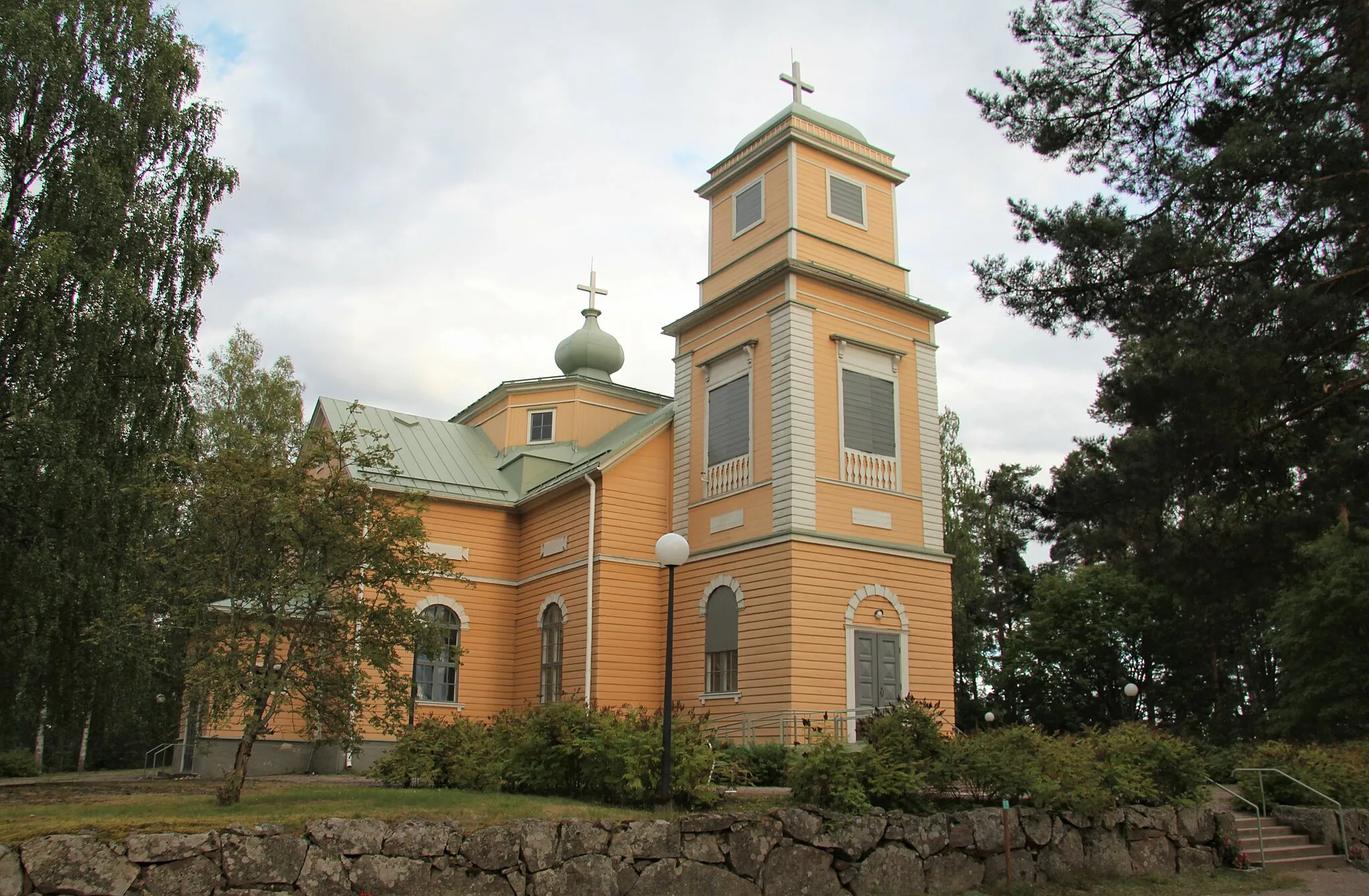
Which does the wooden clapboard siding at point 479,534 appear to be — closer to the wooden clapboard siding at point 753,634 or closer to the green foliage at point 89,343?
the wooden clapboard siding at point 753,634

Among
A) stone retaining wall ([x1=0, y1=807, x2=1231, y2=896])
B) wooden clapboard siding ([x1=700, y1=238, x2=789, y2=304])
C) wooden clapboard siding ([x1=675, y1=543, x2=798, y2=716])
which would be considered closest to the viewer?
stone retaining wall ([x1=0, y1=807, x2=1231, y2=896])

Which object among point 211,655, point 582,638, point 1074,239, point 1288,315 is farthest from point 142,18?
point 1288,315

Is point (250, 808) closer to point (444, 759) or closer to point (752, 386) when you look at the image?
point (444, 759)

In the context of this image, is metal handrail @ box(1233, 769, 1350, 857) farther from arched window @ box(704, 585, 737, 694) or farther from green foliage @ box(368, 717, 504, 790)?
green foliage @ box(368, 717, 504, 790)

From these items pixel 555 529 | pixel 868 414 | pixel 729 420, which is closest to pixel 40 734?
pixel 555 529

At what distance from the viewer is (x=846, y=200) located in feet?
71.0

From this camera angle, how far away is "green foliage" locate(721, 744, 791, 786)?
14766mm

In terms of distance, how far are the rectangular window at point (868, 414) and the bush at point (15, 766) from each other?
21.5 metres

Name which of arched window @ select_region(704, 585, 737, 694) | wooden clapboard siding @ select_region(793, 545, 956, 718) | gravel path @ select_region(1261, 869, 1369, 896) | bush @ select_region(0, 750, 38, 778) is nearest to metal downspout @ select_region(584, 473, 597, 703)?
arched window @ select_region(704, 585, 737, 694)

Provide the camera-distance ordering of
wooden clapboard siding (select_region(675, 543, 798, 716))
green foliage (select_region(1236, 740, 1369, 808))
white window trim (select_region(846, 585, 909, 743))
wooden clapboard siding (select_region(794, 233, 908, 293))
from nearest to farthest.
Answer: green foliage (select_region(1236, 740, 1369, 808))
wooden clapboard siding (select_region(675, 543, 798, 716))
white window trim (select_region(846, 585, 909, 743))
wooden clapboard siding (select_region(794, 233, 908, 293))

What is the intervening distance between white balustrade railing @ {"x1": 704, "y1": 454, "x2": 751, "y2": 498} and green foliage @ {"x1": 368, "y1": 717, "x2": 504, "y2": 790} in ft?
24.4

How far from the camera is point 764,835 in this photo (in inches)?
400

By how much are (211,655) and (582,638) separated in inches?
410

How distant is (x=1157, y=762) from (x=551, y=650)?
12.4 meters
